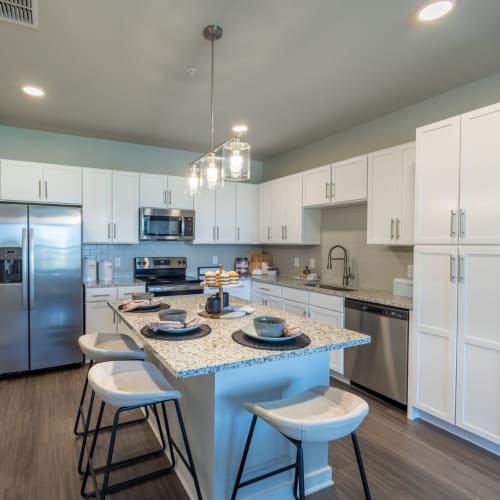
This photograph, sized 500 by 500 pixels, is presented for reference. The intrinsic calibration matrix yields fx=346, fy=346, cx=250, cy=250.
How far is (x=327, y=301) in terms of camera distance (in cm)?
342

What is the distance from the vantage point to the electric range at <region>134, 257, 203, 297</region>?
406cm

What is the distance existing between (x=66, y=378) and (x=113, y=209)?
1923 mm

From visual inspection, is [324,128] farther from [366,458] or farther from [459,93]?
[366,458]

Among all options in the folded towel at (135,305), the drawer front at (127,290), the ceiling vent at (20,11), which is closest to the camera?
the ceiling vent at (20,11)

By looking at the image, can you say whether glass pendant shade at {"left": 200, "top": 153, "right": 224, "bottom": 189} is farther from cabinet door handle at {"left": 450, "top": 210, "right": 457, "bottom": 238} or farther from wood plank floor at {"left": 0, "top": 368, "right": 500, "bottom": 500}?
wood plank floor at {"left": 0, "top": 368, "right": 500, "bottom": 500}

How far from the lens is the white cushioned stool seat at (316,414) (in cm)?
127

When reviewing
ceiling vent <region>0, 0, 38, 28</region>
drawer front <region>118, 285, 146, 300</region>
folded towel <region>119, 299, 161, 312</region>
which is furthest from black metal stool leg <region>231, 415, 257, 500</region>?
drawer front <region>118, 285, 146, 300</region>

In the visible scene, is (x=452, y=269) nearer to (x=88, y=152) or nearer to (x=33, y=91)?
(x=33, y=91)

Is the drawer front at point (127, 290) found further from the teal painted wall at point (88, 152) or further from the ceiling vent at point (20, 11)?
the ceiling vent at point (20, 11)

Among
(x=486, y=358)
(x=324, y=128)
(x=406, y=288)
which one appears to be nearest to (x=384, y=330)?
(x=406, y=288)

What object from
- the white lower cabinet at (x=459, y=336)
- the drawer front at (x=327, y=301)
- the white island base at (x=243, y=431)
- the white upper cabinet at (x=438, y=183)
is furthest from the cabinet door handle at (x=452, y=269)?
the white island base at (x=243, y=431)

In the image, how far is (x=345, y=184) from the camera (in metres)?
3.61

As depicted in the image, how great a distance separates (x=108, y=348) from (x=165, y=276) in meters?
2.52

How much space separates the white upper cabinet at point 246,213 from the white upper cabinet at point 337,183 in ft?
3.67
